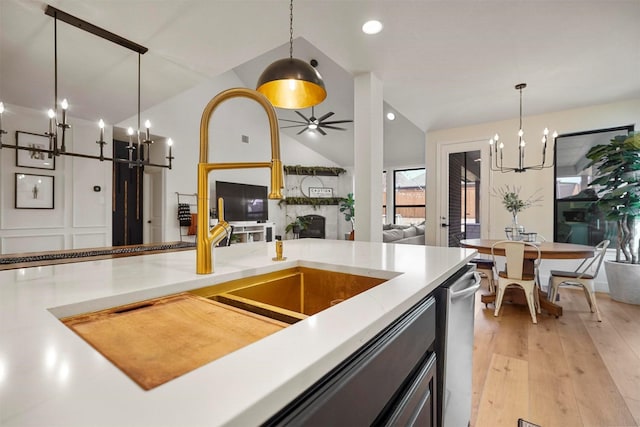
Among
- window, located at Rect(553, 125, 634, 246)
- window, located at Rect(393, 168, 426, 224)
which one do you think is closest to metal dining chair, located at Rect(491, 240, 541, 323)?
window, located at Rect(553, 125, 634, 246)

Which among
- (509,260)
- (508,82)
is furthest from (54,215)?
(508,82)

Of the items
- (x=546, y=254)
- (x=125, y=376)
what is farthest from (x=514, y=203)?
(x=125, y=376)

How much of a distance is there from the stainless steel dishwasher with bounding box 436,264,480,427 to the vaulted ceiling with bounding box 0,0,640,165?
2048 mm

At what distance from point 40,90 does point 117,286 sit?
158 inches

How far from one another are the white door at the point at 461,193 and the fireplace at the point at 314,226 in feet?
13.6

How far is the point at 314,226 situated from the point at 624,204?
6497mm

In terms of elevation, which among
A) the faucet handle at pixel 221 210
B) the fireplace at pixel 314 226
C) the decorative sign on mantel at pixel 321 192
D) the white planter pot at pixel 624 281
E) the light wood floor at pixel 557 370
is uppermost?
the decorative sign on mantel at pixel 321 192

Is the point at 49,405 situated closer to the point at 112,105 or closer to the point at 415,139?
the point at 112,105

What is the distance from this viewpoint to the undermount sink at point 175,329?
1.46 feet

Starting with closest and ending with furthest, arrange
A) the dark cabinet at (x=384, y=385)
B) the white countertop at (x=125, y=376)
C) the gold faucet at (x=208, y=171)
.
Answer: the white countertop at (x=125, y=376) < the dark cabinet at (x=384, y=385) < the gold faucet at (x=208, y=171)

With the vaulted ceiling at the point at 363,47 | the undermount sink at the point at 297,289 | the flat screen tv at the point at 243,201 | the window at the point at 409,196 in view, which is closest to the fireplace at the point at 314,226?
the flat screen tv at the point at 243,201

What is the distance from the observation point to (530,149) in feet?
14.7

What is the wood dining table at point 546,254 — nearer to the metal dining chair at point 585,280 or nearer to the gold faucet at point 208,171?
the metal dining chair at point 585,280

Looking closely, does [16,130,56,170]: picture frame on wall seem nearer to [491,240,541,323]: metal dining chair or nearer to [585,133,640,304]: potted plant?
[491,240,541,323]: metal dining chair
